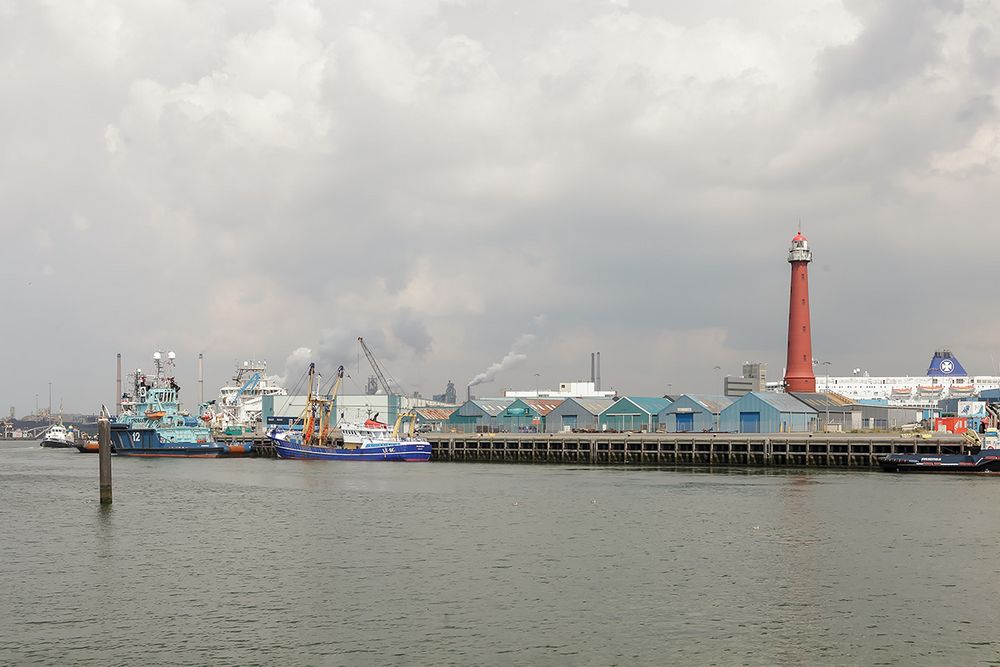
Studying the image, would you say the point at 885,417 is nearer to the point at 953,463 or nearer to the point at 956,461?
the point at 956,461

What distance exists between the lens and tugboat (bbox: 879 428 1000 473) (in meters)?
92.8

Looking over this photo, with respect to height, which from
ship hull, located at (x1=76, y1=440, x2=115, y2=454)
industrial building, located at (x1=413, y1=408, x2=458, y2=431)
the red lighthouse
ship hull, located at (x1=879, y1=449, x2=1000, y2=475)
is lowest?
ship hull, located at (x1=76, y1=440, x2=115, y2=454)

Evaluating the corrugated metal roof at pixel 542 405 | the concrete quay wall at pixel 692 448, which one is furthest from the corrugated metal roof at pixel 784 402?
the corrugated metal roof at pixel 542 405

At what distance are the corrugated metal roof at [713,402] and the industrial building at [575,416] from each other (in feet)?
51.7

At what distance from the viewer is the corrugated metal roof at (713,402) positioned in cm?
13488

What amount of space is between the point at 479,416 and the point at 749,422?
46.3 m

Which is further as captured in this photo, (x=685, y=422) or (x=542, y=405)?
(x=542, y=405)

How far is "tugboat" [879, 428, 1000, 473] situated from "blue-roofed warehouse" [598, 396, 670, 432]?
46922 mm

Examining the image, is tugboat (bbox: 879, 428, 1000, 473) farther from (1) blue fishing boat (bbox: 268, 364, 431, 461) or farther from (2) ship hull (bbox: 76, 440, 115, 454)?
(2) ship hull (bbox: 76, 440, 115, 454)

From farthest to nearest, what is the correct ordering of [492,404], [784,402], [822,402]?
1. [492,404]
2. [822,402]
3. [784,402]

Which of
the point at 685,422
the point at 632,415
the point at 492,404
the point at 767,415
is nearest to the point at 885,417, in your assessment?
the point at 767,415

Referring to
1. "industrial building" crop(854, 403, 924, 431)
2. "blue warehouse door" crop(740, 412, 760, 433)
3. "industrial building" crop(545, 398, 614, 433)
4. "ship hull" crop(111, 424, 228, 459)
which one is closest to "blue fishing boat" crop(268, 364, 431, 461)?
"ship hull" crop(111, 424, 228, 459)

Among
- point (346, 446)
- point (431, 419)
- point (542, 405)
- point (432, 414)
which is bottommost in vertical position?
point (346, 446)

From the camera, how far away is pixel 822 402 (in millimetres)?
134125
